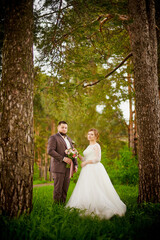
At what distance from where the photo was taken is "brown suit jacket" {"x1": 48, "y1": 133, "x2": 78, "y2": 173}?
4.41 m

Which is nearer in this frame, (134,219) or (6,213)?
(6,213)

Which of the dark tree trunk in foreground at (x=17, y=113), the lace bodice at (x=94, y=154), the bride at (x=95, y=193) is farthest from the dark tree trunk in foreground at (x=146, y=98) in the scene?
the dark tree trunk in foreground at (x=17, y=113)

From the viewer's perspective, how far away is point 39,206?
3719 millimetres

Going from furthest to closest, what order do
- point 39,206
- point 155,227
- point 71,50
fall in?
point 71,50
point 39,206
point 155,227

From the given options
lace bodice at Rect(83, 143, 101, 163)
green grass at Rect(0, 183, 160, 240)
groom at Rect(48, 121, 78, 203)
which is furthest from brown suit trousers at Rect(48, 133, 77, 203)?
green grass at Rect(0, 183, 160, 240)

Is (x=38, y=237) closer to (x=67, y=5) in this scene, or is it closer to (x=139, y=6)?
(x=67, y=5)

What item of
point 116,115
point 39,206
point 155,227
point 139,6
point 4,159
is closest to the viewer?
point 155,227

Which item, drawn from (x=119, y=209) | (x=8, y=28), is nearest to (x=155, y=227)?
(x=119, y=209)

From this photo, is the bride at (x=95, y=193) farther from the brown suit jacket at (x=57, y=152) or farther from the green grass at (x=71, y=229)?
the brown suit jacket at (x=57, y=152)

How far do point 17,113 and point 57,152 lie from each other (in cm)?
200

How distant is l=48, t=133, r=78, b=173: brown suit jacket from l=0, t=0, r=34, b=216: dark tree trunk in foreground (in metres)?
1.33

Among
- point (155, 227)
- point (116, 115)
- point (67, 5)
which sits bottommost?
point (155, 227)

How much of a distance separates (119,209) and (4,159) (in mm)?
2756

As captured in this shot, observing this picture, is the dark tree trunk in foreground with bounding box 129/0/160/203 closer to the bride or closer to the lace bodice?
the bride
